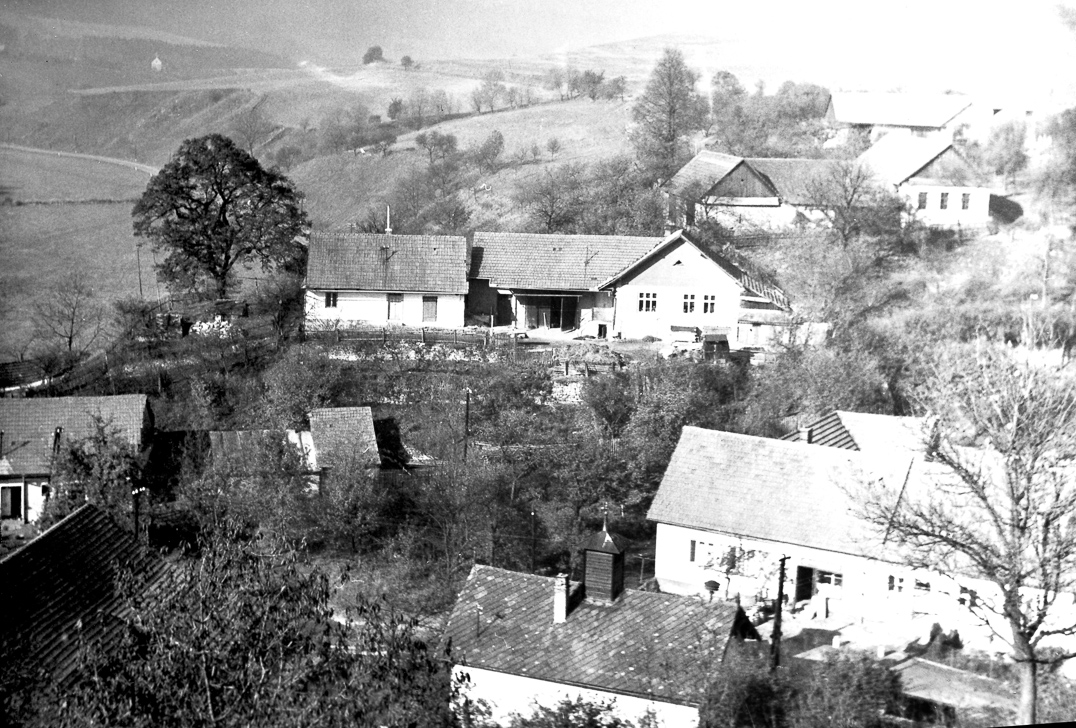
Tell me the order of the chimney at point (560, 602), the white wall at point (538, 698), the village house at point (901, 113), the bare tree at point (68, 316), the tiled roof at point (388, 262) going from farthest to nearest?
the village house at point (901, 113) → the tiled roof at point (388, 262) → the bare tree at point (68, 316) → the chimney at point (560, 602) → the white wall at point (538, 698)

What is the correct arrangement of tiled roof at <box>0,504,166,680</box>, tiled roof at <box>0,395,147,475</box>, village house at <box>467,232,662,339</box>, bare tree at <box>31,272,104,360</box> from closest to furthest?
tiled roof at <box>0,504,166,680</box>
tiled roof at <box>0,395,147,475</box>
bare tree at <box>31,272,104,360</box>
village house at <box>467,232,662,339</box>

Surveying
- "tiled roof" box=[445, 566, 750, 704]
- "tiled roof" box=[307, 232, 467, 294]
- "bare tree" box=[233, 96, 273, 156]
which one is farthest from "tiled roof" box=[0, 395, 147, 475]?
"bare tree" box=[233, 96, 273, 156]

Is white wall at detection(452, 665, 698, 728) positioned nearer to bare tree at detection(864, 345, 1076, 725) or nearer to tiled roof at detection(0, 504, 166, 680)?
bare tree at detection(864, 345, 1076, 725)

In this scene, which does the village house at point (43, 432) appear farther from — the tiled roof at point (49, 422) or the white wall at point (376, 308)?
the white wall at point (376, 308)

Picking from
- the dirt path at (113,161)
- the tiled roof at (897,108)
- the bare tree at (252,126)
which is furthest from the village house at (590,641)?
the tiled roof at (897,108)

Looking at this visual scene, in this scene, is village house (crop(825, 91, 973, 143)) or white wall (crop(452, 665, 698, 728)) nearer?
white wall (crop(452, 665, 698, 728))

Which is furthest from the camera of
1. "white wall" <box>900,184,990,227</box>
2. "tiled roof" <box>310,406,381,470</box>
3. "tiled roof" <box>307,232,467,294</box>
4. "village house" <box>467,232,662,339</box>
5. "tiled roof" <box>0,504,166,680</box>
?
"white wall" <box>900,184,990,227</box>

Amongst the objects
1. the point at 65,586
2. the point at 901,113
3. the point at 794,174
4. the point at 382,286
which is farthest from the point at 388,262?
the point at 901,113
